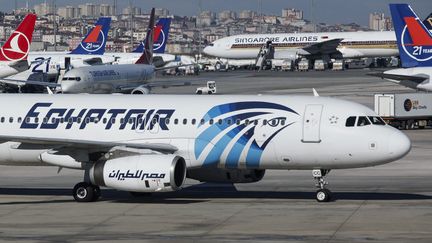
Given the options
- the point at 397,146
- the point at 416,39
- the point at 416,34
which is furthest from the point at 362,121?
the point at 416,34

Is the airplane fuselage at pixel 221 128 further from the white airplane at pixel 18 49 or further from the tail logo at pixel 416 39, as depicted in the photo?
the white airplane at pixel 18 49

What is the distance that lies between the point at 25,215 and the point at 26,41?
52986 mm

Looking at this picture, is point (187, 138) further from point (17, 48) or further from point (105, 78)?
point (17, 48)

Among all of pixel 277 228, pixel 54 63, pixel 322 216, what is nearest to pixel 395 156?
pixel 322 216

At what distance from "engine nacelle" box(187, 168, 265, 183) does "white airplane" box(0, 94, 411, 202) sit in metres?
0.03

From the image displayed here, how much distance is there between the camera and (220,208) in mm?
32219

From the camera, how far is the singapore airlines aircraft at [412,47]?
211 ft

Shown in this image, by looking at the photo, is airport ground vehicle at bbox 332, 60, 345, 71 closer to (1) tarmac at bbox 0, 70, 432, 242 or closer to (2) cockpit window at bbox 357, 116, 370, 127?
(1) tarmac at bbox 0, 70, 432, 242

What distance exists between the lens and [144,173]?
104ft

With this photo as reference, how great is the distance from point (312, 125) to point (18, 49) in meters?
54.3

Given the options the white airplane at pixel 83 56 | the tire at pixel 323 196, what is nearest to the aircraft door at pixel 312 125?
the tire at pixel 323 196

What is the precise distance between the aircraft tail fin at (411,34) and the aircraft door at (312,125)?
33163 millimetres

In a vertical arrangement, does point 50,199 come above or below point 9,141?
below

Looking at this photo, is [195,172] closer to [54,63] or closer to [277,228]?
[277,228]
